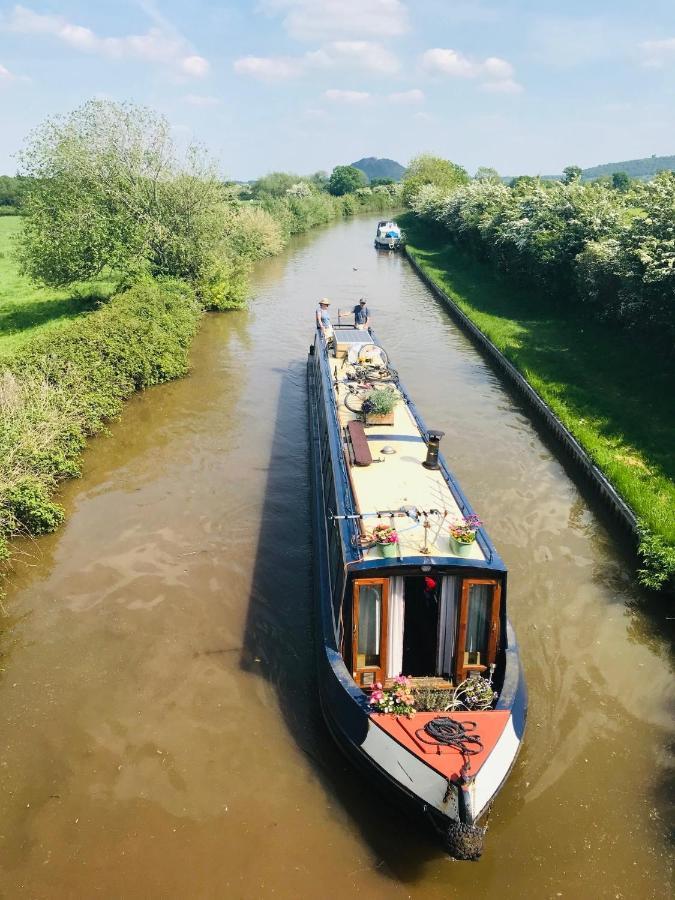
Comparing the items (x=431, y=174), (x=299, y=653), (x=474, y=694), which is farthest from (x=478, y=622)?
(x=431, y=174)

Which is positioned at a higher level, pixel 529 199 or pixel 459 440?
pixel 529 199

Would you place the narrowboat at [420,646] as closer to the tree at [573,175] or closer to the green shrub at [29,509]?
the green shrub at [29,509]

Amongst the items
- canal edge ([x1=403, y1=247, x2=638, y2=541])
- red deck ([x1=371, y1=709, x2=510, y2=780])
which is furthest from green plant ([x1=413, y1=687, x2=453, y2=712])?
canal edge ([x1=403, y1=247, x2=638, y2=541])

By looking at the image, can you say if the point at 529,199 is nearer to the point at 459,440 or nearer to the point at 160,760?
the point at 459,440

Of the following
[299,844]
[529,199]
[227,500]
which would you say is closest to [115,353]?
[227,500]

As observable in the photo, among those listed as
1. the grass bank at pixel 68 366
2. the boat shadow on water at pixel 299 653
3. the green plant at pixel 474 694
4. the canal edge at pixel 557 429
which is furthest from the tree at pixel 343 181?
the green plant at pixel 474 694

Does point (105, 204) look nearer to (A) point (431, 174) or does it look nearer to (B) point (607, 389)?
(B) point (607, 389)
